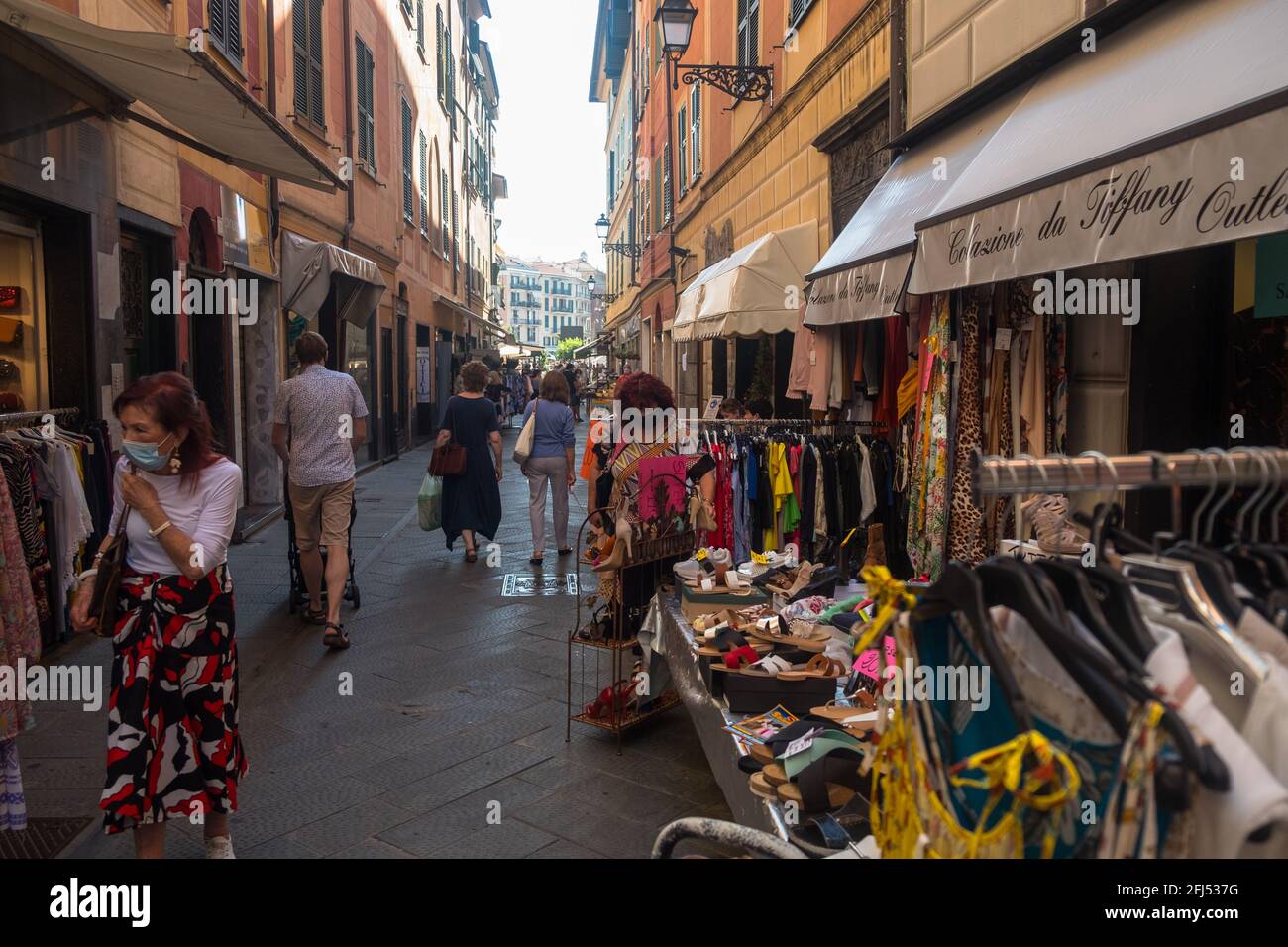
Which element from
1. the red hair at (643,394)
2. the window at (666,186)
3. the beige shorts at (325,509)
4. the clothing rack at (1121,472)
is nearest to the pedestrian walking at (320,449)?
the beige shorts at (325,509)

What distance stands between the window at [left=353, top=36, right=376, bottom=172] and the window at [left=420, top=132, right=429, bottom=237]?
590cm

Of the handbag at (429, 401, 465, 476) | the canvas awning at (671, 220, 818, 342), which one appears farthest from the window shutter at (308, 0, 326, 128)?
the handbag at (429, 401, 465, 476)

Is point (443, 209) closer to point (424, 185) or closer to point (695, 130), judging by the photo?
point (424, 185)

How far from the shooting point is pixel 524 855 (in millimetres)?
3641

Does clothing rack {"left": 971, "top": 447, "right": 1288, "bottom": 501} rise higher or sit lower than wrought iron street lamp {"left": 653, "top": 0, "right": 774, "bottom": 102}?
lower

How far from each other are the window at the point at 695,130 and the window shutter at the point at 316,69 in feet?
20.4

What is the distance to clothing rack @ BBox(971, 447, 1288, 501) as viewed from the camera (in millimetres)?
1650

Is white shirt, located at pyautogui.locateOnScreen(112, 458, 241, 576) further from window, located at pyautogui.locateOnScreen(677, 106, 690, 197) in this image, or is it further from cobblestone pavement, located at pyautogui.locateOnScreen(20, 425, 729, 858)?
window, located at pyautogui.locateOnScreen(677, 106, 690, 197)

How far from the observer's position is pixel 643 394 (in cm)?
625

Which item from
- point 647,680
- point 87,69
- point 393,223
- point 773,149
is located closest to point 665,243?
point 393,223
